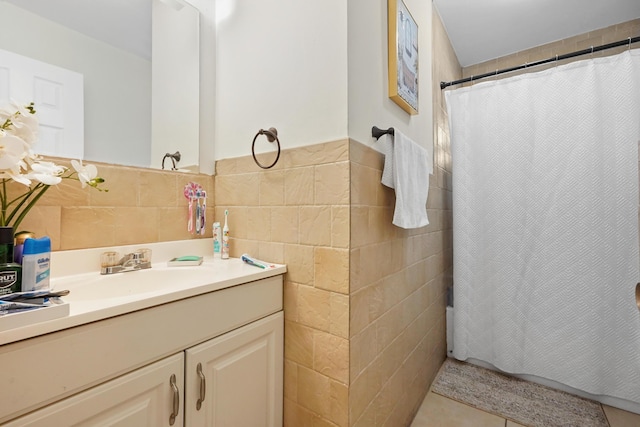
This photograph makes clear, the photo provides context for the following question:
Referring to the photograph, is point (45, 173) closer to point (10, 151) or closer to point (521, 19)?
point (10, 151)

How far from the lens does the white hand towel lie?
3.70 feet

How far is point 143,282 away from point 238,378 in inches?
18.8

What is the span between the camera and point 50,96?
37.7 inches

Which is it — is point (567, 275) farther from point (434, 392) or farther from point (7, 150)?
point (7, 150)

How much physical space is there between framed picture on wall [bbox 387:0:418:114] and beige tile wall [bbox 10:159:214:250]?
0.97m

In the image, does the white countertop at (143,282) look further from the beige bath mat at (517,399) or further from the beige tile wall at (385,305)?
the beige bath mat at (517,399)

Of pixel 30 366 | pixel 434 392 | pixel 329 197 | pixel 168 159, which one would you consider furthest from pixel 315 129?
pixel 434 392

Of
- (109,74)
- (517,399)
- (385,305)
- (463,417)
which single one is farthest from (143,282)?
(517,399)

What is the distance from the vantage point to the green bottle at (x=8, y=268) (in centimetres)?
64

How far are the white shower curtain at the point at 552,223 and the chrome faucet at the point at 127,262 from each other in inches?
72.0

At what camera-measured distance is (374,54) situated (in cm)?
112

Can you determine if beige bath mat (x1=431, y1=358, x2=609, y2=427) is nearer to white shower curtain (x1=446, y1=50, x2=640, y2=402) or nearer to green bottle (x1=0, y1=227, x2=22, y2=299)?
white shower curtain (x1=446, y1=50, x2=640, y2=402)

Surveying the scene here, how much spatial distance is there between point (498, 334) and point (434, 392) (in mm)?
568

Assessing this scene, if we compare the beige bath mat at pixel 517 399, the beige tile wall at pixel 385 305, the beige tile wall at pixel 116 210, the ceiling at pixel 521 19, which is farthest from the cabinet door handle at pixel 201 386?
the ceiling at pixel 521 19
